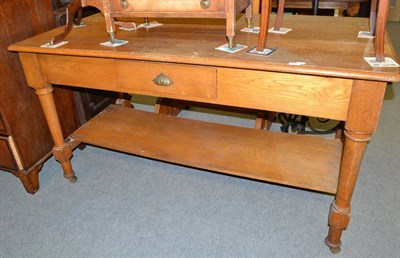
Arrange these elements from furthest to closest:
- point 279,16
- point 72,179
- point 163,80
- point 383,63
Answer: point 72,179
point 279,16
point 163,80
point 383,63

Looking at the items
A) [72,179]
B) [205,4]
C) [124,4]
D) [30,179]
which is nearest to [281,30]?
[205,4]

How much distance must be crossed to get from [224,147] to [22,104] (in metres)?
1.00

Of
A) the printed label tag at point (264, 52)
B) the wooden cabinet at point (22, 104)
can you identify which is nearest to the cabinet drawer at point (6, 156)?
the wooden cabinet at point (22, 104)

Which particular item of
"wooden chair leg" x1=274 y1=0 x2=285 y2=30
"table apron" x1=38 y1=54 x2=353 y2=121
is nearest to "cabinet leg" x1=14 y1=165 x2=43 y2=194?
"table apron" x1=38 y1=54 x2=353 y2=121

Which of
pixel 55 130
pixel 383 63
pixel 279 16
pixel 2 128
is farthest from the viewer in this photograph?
pixel 55 130

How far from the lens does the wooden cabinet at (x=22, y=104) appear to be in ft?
4.91

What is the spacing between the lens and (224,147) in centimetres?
162

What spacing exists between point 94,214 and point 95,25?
0.92 metres

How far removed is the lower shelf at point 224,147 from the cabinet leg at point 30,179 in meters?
0.25

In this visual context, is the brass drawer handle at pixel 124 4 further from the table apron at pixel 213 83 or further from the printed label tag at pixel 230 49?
the printed label tag at pixel 230 49

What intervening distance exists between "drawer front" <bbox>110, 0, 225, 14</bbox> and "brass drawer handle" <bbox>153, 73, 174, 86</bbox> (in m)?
0.24

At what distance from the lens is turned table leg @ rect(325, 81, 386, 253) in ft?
3.23

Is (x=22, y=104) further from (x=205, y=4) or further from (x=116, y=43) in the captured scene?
(x=205, y=4)

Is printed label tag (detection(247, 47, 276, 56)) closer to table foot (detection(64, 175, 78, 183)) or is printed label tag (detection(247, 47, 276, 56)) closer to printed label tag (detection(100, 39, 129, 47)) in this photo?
printed label tag (detection(100, 39, 129, 47))
